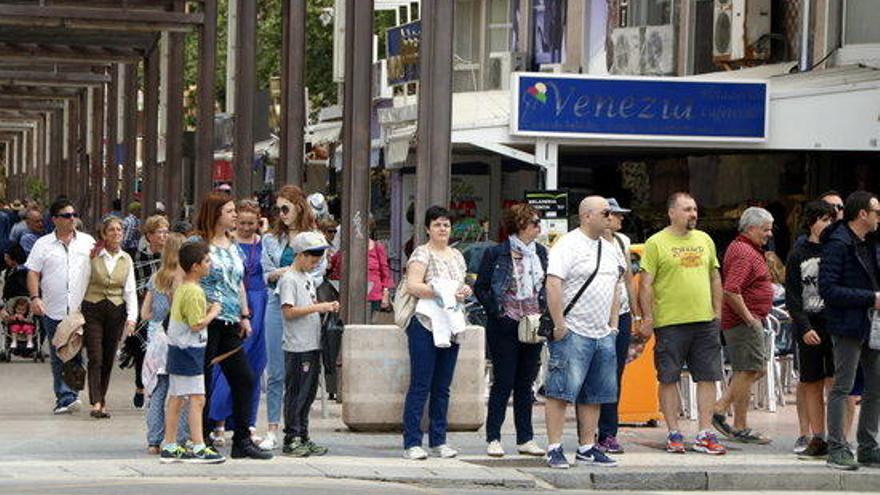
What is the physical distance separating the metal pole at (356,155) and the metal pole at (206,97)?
1200cm

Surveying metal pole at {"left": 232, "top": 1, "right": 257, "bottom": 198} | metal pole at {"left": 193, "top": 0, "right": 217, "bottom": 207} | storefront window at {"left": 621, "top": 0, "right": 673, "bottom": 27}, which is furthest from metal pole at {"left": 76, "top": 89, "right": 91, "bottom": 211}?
metal pole at {"left": 232, "top": 1, "right": 257, "bottom": 198}

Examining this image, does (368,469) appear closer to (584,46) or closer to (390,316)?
(390,316)

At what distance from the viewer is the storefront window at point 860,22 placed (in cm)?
3067

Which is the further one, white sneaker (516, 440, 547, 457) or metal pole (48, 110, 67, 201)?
metal pole (48, 110, 67, 201)

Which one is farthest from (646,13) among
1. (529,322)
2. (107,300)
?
(529,322)

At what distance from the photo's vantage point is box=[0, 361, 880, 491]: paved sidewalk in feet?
50.1

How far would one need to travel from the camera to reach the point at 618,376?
17234 mm

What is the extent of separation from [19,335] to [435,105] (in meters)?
10.7

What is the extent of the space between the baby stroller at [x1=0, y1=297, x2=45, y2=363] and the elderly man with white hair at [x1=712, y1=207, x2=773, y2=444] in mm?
11464

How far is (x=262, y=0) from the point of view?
201 ft

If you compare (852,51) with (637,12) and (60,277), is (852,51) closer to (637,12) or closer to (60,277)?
(637,12)

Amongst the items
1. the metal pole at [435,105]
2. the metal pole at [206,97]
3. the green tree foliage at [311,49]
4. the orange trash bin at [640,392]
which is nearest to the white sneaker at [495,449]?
the metal pole at [435,105]

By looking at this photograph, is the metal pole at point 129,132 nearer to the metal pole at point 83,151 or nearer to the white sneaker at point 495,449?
the metal pole at point 83,151

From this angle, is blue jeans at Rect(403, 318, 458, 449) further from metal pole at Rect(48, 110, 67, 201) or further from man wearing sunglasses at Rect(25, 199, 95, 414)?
metal pole at Rect(48, 110, 67, 201)
